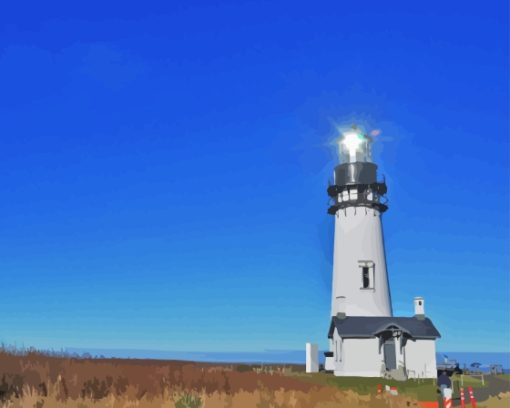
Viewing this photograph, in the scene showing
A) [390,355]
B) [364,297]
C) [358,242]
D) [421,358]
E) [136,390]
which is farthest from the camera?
[358,242]

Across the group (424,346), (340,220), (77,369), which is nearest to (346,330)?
(424,346)

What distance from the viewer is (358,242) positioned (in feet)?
141

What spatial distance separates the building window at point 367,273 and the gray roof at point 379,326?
99.4 inches

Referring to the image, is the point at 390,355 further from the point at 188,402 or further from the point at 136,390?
the point at 188,402

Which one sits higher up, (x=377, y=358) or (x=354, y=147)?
(x=354, y=147)

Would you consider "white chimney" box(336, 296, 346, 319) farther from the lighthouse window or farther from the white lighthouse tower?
the lighthouse window

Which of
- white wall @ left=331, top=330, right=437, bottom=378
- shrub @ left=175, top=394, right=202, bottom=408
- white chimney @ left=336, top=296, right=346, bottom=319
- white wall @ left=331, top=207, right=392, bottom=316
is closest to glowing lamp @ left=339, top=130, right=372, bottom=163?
white wall @ left=331, top=207, right=392, bottom=316

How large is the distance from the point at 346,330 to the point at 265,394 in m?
29.0

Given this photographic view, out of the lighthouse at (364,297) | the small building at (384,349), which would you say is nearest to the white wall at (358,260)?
the lighthouse at (364,297)

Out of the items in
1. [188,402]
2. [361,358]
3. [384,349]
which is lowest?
[188,402]

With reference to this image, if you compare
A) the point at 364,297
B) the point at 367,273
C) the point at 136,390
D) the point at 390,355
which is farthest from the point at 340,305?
the point at 136,390

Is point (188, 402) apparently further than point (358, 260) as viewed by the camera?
No

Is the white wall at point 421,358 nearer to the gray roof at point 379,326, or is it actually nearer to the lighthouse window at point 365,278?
the gray roof at point 379,326

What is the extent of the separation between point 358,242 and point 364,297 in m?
4.14
